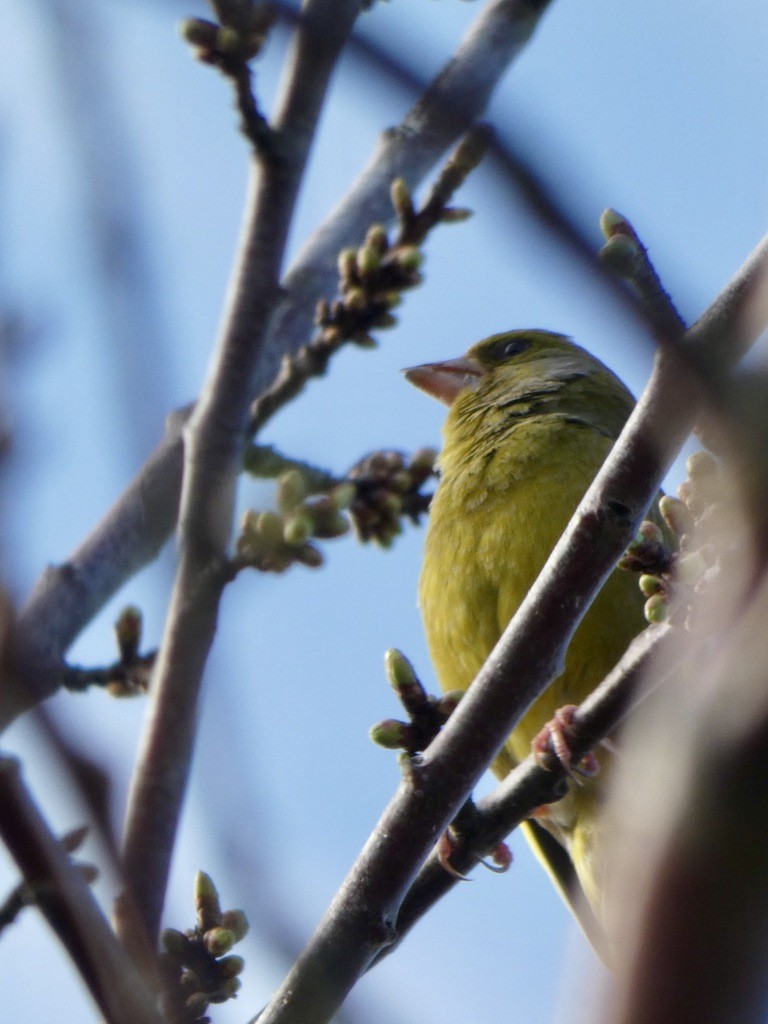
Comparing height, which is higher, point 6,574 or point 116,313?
point 116,313

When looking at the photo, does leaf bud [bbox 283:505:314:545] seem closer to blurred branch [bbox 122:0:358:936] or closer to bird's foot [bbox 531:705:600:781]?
blurred branch [bbox 122:0:358:936]

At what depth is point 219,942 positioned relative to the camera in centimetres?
237

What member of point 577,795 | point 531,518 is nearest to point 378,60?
point 531,518

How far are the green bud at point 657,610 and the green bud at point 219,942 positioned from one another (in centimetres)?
98

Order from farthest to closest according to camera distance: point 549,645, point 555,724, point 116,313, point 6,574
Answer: point 555,724 → point 549,645 → point 116,313 → point 6,574

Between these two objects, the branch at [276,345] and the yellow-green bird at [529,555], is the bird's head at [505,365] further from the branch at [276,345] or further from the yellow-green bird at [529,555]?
the branch at [276,345]

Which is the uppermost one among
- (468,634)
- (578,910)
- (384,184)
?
(384,184)

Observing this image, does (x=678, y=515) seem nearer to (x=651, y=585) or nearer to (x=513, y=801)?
(x=651, y=585)

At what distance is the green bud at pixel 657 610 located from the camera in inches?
94.0

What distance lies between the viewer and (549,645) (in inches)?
91.7

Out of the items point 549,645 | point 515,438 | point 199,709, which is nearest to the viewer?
point 549,645

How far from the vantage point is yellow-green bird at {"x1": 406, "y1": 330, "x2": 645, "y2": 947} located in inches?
155

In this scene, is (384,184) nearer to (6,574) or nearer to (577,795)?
(577,795)

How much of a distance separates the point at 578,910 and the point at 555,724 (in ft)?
5.59
